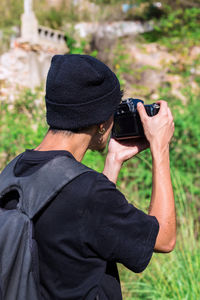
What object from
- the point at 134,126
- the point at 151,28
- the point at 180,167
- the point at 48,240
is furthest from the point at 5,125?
the point at 151,28

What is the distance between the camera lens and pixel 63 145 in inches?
50.0

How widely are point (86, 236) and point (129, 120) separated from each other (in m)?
0.58

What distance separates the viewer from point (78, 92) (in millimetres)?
1199

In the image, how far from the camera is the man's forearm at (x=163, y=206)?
122 centimetres

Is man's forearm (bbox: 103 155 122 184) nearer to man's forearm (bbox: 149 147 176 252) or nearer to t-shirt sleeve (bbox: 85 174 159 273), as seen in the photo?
man's forearm (bbox: 149 147 176 252)

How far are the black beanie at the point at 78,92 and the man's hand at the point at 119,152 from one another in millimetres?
347

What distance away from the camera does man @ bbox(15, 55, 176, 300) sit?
1104 millimetres

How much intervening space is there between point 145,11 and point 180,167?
8625 millimetres

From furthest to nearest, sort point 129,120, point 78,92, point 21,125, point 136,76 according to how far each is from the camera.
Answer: point 136,76, point 21,125, point 129,120, point 78,92

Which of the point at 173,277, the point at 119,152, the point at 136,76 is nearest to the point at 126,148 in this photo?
the point at 119,152

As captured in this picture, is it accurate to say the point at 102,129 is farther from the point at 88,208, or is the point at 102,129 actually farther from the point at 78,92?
the point at 88,208

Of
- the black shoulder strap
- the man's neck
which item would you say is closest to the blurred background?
the man's neck

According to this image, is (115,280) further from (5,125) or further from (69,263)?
(5,125)

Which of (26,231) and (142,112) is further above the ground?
(142,112)
